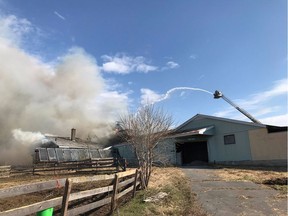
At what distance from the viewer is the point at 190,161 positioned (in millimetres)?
31969

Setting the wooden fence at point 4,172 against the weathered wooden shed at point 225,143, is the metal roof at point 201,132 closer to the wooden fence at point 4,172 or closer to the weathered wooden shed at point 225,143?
the weathered wooden shed at point 225,143

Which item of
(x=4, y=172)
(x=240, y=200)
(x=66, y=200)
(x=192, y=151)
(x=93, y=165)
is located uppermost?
(x=192, y=151)

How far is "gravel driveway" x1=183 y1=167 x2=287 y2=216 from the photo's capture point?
28.2 feet

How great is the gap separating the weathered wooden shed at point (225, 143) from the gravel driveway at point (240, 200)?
8341 millimetres

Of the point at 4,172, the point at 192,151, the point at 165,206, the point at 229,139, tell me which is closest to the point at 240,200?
the point at 165,206

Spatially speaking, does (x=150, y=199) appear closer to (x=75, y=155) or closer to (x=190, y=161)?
(x=190, y=161)

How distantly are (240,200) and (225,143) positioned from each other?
18.4 meters

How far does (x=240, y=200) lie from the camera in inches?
398

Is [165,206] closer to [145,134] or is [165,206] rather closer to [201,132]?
[145,134]

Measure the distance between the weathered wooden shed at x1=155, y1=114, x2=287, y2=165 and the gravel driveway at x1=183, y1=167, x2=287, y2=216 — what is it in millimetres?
8341

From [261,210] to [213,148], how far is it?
20715mm

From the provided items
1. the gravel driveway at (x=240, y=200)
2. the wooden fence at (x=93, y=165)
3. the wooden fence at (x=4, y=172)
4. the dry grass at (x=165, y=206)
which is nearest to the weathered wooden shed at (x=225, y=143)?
the wooden fence at (x=93, y=165)

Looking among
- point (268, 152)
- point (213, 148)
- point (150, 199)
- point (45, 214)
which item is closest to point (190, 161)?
point (213, 148)

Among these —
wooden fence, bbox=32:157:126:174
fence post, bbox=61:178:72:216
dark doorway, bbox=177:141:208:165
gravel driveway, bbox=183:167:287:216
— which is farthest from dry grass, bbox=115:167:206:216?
dark doorway, bbox=177:141:208:165
